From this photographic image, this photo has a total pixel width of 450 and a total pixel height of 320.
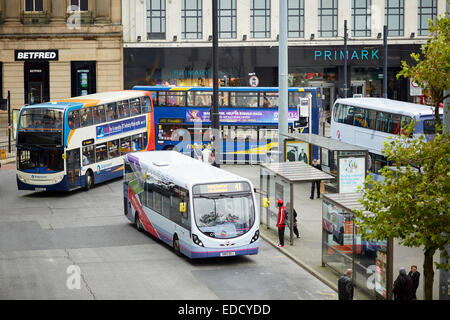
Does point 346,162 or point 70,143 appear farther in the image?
point 70,143

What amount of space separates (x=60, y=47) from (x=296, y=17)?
16.4m

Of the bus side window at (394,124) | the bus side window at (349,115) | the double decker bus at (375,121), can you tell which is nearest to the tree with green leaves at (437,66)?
the double decker bus at (375,121)

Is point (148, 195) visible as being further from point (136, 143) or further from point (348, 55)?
point (348, 55)

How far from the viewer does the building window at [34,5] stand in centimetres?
5834

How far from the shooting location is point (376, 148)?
117 feet

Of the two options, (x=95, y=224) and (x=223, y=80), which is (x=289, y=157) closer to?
(x=95, y=224)

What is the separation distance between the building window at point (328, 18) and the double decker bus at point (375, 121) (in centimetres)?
1902

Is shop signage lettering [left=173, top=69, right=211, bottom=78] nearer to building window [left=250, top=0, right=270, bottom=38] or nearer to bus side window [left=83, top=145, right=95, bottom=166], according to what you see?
building window [left=250, top=0, right=270, bottom=38]

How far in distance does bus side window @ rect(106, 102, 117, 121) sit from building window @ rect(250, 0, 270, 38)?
23335 mm

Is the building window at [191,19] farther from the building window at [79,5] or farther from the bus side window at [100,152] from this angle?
the bus side window at [100,152]

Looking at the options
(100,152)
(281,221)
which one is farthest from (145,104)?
(281,221)

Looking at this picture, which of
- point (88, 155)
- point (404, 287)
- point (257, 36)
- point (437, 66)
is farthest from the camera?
point (257, 36)

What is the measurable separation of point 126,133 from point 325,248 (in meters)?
17.5

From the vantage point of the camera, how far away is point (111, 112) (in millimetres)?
36406
